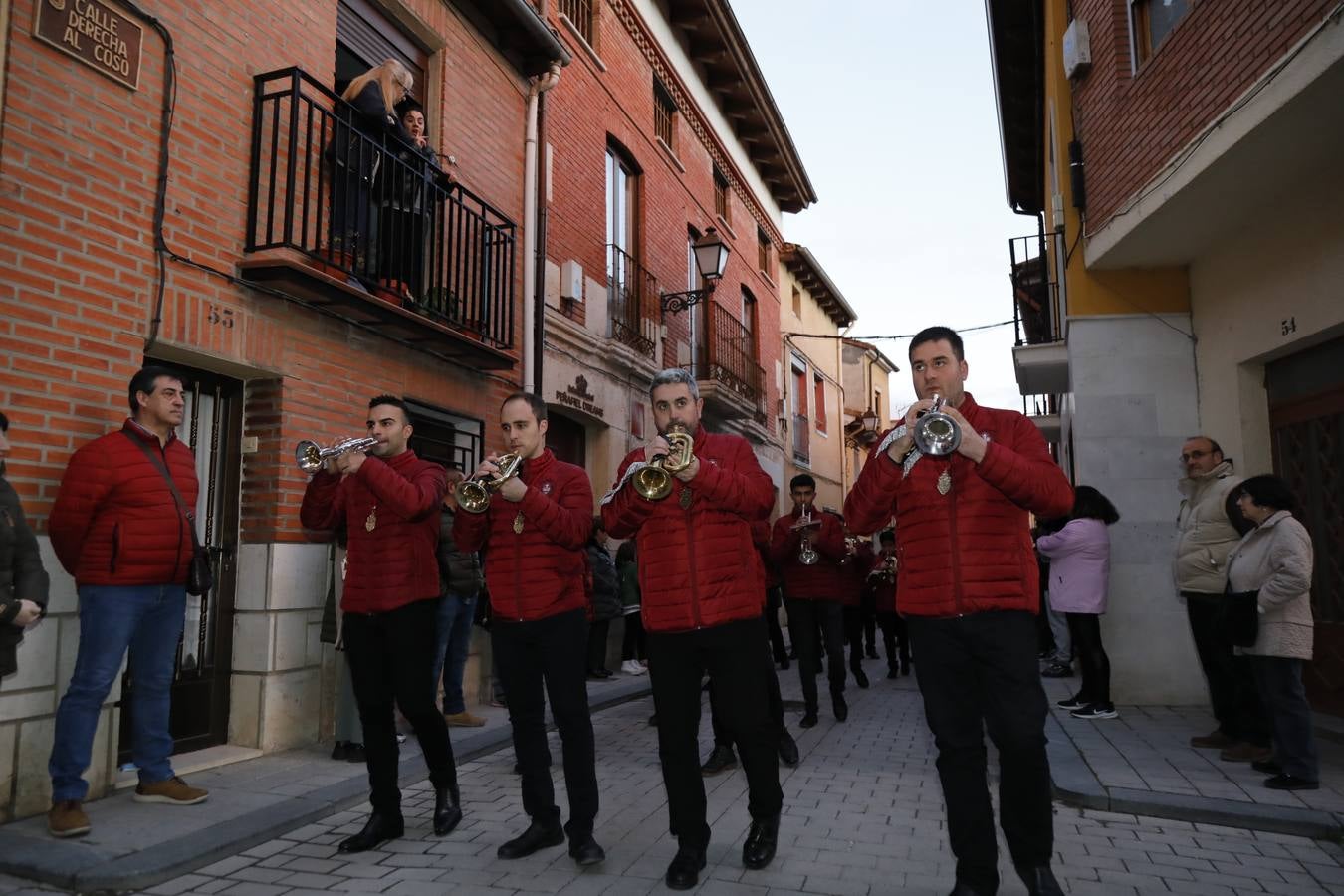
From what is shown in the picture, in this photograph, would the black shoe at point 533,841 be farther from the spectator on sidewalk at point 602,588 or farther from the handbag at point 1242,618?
the handbag at point 1242,618

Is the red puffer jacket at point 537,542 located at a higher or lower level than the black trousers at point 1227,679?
higher

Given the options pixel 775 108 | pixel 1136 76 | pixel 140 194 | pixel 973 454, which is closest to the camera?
pixel 973 454

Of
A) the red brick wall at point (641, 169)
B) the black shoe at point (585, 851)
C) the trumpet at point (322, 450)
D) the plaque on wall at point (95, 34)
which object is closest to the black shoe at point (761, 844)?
the black shoe at point (585, 851)

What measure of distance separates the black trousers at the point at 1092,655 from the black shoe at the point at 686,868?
4792mm

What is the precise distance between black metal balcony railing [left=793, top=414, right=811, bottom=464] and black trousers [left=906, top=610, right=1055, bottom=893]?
18013 mm

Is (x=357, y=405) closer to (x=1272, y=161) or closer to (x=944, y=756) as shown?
(x=944, y=756)

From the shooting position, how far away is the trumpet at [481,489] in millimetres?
4008

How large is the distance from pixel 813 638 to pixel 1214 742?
2719 mm

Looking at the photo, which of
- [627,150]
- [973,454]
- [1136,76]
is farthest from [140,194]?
[627,150]

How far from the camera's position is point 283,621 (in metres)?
6.30

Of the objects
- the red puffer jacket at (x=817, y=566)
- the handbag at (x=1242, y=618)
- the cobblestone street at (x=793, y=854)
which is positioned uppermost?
the red puffer jacket at (x=817, y=566)

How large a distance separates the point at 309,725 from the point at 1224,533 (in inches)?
243

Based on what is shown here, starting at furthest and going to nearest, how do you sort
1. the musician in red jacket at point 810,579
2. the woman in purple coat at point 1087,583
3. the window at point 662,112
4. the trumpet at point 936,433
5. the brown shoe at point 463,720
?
the window at point 662,112
the woman in purple coat at point 1087,583
the brown shoe at point 463,720
the musician in red jacket at point 810,579
the trumpet at point 936,433

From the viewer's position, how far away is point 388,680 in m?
4.25
